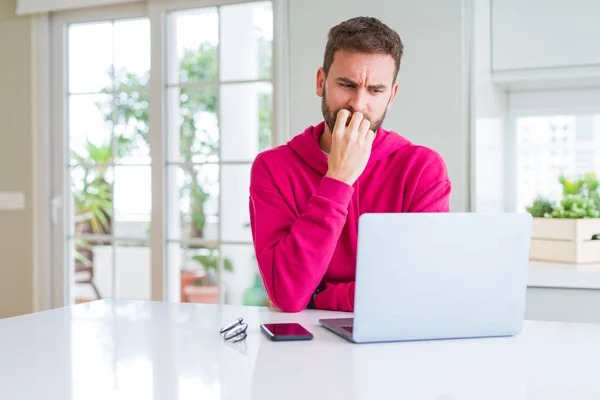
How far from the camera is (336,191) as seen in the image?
58.7 inches

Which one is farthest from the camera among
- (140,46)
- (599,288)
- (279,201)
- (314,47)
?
(140,46)

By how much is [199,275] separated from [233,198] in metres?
0.88

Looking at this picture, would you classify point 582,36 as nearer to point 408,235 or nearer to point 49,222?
point 408,235

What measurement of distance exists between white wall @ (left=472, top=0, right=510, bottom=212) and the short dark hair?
1086 mm

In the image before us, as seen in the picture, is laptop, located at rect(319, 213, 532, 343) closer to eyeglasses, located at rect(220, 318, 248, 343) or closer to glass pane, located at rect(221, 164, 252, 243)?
eyeglasses, located at rect(220, 318, 248, 343)

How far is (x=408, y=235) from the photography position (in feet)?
3.66

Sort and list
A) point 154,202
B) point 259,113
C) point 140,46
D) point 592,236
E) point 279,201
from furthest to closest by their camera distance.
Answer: point 259,113 < point 140,46 < point 154,202 < point 592,236 < point 279,201

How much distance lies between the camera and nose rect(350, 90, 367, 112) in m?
1.59

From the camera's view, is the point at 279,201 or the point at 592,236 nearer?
the point at 279,201

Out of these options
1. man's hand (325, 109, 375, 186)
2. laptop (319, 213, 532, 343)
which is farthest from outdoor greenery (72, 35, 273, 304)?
laptop (319, 213, 532, 343)

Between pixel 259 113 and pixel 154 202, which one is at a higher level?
pixel 259 113

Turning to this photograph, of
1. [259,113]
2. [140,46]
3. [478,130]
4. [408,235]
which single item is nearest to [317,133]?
[408,235]

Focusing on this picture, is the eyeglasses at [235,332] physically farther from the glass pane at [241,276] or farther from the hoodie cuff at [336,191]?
the glass pane at [241,276]

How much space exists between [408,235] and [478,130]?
167cm
